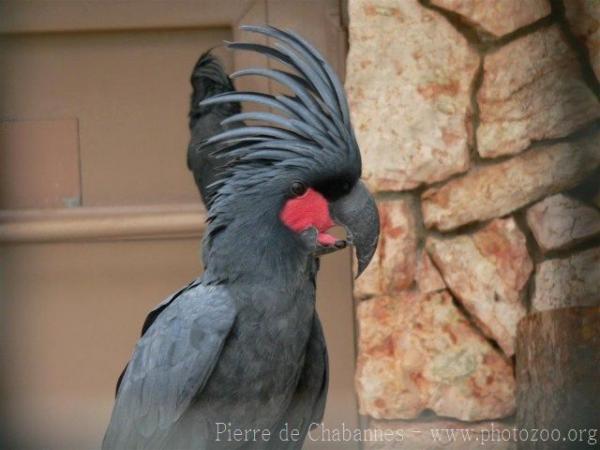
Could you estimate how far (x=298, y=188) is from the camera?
2.36 m

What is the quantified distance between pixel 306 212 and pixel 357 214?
103 millimetres

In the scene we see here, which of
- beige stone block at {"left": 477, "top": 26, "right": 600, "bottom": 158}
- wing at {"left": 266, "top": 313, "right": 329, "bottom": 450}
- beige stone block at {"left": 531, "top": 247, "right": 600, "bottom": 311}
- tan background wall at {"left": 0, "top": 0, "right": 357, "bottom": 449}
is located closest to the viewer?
wing at {"left": 266, "top": 313, "right": 329, "bottom": 450}

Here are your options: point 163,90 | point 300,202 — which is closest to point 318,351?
point 300,202

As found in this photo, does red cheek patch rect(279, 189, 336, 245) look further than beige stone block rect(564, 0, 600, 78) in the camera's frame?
No

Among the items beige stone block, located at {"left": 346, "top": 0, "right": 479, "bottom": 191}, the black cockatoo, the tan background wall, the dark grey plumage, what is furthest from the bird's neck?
the tan background wall

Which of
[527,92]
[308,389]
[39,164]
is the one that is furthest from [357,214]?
[39,164]

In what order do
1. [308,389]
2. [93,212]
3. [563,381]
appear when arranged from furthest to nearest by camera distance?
1. [93,212]
2. [563,381]
3. [308,389]

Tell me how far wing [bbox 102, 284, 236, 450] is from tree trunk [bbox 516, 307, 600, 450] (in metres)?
0.87

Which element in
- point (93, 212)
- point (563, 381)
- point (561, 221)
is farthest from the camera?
point (93, 212)

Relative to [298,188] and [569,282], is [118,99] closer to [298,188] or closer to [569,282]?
[298,188]

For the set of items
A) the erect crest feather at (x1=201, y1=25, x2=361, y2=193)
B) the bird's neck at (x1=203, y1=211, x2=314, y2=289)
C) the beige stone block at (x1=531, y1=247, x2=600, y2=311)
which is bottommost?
the beige stone block at (x1=531, y1=247, x2=600, y2=311)

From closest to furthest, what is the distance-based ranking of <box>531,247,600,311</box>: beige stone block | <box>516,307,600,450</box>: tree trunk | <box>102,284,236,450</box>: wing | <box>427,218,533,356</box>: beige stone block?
<box>102,284,236,450</box>: wing
<box>516,307,600,450</box>: tree trunk
<box>531,247,600,311</box>: beige stone block
<box>427,218,533,356</box>: beige stone block

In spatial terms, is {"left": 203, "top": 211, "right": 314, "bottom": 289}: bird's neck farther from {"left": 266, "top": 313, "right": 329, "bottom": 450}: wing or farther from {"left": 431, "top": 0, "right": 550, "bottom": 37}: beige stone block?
{"left": 431, "top": 0, "right": 550, "bottom": 37}: beige stone block

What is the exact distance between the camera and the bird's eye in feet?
7.72
